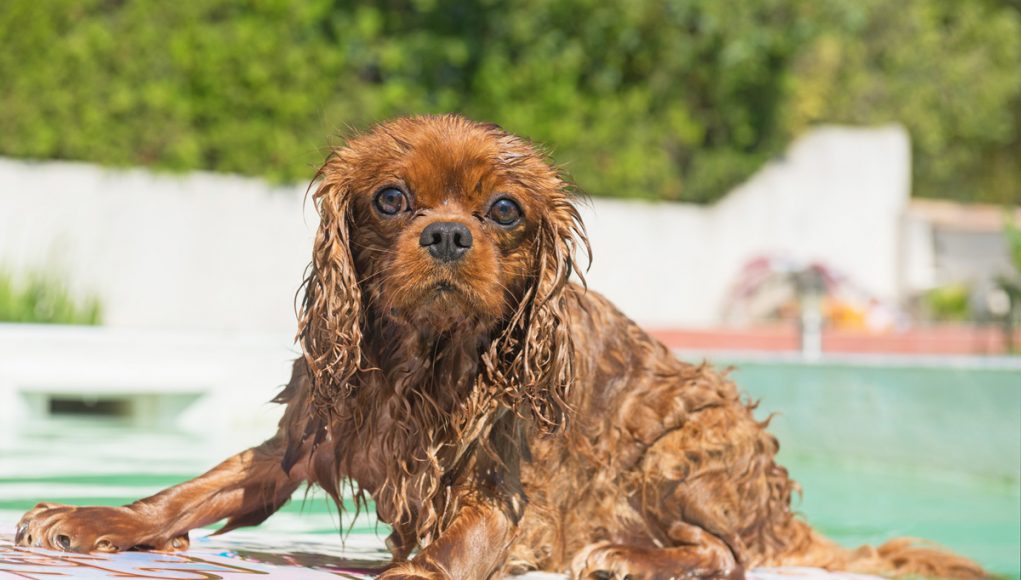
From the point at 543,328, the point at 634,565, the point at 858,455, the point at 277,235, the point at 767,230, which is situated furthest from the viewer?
the point at 767,230

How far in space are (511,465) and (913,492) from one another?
4.60 m

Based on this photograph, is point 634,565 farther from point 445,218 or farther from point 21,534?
point 21,534

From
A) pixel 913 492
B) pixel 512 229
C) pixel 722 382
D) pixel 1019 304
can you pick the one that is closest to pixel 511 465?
pixel 512 229

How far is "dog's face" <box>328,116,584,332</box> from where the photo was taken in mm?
2873

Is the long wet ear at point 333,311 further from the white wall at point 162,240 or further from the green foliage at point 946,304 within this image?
the green foliage at point 946,304

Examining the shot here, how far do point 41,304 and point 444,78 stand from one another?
6681mm

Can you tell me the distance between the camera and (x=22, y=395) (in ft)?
28.9

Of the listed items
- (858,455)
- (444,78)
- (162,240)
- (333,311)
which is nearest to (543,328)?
(333,311)

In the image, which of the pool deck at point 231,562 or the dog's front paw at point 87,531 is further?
the dog's front paw at point 87,531

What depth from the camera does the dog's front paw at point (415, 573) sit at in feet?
9.50

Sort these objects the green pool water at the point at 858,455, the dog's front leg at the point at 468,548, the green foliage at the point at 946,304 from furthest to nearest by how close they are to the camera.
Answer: the green foliage at the point at 946,304, the green pool water at the point at 858,455, the dog's front leg at the point at 468,548

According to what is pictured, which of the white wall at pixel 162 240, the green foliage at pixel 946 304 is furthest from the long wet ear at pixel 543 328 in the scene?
the green foliage at pixel 946 304

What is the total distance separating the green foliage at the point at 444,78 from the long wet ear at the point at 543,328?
9873 mm

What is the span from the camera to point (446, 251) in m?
2.86
